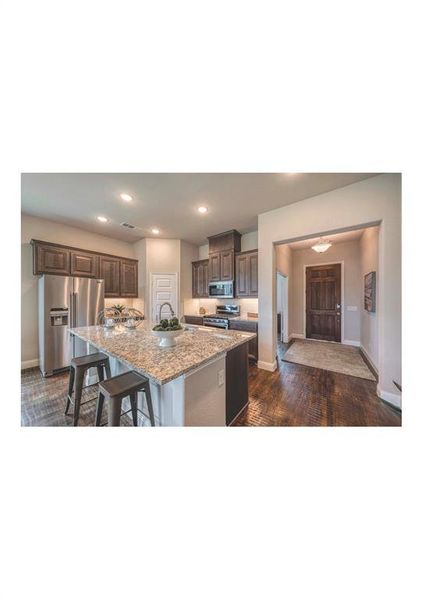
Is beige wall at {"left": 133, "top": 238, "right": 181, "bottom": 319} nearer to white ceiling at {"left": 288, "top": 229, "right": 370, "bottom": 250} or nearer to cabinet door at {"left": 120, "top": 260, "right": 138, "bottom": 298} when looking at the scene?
cabinet door at {"left": 120, "top": 260, "right": 138, "bottom": 298}

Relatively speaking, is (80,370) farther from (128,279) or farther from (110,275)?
(128,279)

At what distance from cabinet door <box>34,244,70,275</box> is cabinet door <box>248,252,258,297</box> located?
10.2 feet

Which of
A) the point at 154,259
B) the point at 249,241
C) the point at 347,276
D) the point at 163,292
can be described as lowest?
the point at 163,292

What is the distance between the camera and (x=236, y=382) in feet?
5.43

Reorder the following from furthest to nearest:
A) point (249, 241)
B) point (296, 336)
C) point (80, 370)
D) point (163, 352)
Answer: point (296, 336), point (249, 241), point (80, 370), point (163, 352)

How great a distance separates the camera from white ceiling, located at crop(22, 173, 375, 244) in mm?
1777

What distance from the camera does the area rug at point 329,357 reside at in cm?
278

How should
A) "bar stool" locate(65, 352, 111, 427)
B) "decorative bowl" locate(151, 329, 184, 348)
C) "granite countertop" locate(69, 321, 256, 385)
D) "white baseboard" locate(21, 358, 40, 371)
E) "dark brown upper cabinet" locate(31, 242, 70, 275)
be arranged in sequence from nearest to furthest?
"granite countertop" locate(69, 321, 256, 385) → "decorative bowl" locate(151, 329, 184, 348) → "bar stool" locate(65, 352, 111, 427) → "white baseboard" locate(21, 358, 40, 371) → "dark brown upper cabinet" locate(31, 242, 70, 275)

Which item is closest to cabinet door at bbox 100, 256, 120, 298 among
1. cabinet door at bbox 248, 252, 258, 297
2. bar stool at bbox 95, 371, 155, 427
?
cabinet door at bbox 248, 252, 258, 297

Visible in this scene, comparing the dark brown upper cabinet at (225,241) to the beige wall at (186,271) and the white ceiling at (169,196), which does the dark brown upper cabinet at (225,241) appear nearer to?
the white ceiling at (169,196)

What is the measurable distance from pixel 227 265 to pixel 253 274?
23.5 inches

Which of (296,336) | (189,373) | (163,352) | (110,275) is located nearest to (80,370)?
(163,352)

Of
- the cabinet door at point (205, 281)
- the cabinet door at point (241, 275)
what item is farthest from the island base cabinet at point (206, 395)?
the cabinet door at point (205, 281)
